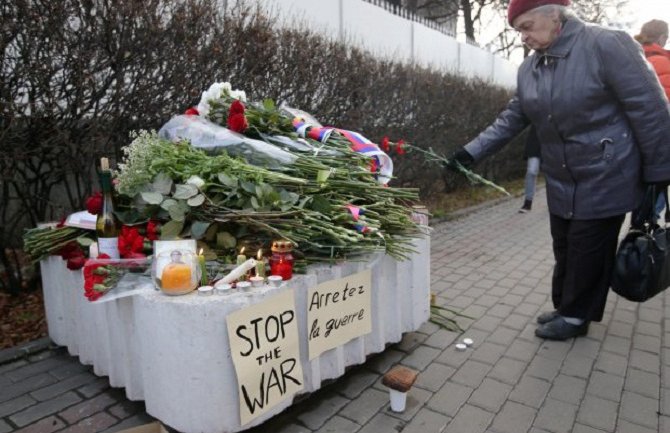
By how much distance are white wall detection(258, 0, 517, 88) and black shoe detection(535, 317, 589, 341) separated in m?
4.01

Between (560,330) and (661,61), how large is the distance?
3004 millimetres

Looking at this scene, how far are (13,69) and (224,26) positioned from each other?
1.74 meters

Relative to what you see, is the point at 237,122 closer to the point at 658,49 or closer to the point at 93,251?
the point at 93,251

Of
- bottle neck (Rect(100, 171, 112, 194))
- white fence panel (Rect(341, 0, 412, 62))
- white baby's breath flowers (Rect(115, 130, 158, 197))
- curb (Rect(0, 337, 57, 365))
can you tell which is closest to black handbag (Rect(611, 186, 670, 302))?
white baby's breath flowers (Rect(115, 130, 158, 197))

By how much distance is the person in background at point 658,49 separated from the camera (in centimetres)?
441

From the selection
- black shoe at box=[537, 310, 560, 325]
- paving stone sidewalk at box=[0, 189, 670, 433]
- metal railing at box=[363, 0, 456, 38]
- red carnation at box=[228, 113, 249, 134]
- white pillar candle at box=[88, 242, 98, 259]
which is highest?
metal railing at box=[363, 0, 456, 38]

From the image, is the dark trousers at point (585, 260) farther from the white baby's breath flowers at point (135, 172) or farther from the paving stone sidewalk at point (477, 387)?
the white baby's breath flowers at point (135, 172)

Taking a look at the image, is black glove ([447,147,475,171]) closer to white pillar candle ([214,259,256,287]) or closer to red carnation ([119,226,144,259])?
white pillar candle ([214,259,256,287])

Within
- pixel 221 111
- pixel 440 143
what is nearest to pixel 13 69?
pixel 221 111

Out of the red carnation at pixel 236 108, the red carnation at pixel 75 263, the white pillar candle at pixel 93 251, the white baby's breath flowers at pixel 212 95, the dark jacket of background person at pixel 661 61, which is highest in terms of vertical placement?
the dark jacket of background person at pixel 661 61

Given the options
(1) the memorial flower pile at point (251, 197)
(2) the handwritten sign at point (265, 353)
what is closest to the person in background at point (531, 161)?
(1) the memorial flower pile at point (251, 197)

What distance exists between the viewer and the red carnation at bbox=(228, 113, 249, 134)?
2.63m

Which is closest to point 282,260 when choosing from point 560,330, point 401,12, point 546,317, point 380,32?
point 560,330

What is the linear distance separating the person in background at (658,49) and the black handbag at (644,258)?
199 centimetres
